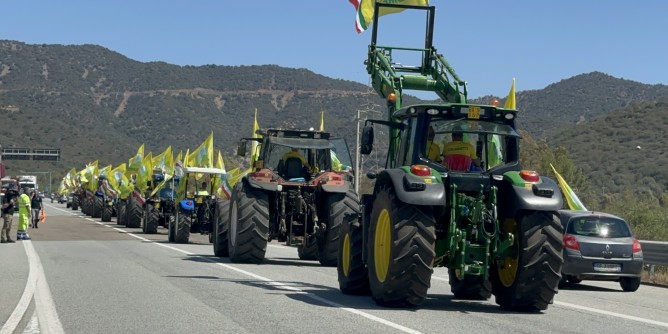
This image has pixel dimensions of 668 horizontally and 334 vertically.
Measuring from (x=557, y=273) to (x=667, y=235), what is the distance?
71.3 ft

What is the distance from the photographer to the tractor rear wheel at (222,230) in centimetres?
2361

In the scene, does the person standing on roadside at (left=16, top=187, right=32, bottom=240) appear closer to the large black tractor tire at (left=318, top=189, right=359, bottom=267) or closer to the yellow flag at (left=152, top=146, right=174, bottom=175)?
the yellow flag at (left=152, top=146, right=174, bottom=175)

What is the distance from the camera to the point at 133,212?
42500 millimetres

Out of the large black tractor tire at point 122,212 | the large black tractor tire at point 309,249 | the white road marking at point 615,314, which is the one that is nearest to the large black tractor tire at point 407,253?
the white road marking at point 615,314

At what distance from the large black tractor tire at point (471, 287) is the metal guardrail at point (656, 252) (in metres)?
7.61

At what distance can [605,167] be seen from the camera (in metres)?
75.2

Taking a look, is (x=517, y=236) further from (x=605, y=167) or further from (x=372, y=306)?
(x=605, y=167)

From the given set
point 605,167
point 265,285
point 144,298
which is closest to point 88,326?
point 144,298

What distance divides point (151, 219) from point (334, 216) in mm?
17091

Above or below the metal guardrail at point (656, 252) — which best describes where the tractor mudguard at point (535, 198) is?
above

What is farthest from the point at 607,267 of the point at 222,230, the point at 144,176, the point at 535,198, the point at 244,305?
the point at 144,176

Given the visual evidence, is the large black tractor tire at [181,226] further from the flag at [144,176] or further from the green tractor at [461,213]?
the green tractor at [461,213]

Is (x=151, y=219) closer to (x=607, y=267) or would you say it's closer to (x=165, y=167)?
(x=165, y=167)

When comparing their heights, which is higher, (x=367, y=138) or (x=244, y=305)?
(x=367, y=138)
